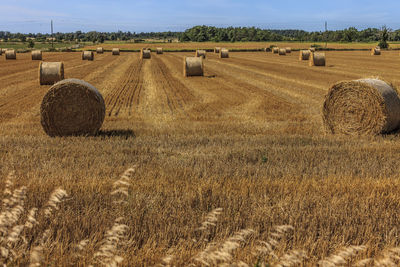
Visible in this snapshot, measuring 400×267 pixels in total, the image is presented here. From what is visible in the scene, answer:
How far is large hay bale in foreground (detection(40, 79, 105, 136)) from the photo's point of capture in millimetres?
11094

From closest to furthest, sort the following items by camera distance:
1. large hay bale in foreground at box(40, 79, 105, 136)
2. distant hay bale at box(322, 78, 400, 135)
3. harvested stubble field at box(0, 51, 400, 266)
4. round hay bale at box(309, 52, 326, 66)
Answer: harvested stubble field at box(0, 51, 400, 266), distant hay bale at box(322, 78, 400, 135), large hay bale in foreground at box(40, 79, 105, 136), round hay bale at box(309, 52, 326, 66)

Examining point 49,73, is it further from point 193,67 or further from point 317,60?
point 317,60

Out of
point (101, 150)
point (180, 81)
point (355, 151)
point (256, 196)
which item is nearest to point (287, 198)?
point (256, 196)

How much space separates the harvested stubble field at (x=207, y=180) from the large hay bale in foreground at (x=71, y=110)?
545 millimetres

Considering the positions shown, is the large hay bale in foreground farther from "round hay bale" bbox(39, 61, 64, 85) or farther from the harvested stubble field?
"round hay bale" bbox(39, 61, 64, 85)

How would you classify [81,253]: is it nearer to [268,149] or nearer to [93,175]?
[93,175]

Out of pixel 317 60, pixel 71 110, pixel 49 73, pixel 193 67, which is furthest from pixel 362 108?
pixel 317 60

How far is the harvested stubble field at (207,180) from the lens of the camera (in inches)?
170

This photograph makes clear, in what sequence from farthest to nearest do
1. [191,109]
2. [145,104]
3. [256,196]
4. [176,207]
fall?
[145,104] → [191,109] → [256,196] → [176,207]

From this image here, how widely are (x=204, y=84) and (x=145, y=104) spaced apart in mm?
7390

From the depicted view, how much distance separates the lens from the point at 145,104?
16.8 metres

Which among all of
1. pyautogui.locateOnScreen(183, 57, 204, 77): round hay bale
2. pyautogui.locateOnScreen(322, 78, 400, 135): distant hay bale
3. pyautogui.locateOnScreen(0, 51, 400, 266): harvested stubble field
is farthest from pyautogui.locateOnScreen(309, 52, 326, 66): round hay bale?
pyautogui.locateOnScreen(322, 78, 400, 135): distant hay bale

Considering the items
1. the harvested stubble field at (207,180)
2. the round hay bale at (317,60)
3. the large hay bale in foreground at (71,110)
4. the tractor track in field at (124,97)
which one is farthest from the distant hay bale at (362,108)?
the round hay bale at (317,60)

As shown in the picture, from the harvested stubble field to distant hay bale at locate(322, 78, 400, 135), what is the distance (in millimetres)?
472
